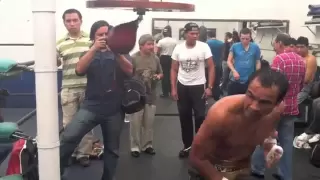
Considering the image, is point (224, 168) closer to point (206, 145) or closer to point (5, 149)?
point (206, 145)

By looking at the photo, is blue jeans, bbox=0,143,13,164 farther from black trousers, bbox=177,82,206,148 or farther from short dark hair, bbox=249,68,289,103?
black trousers, bbox=177,82,206,148

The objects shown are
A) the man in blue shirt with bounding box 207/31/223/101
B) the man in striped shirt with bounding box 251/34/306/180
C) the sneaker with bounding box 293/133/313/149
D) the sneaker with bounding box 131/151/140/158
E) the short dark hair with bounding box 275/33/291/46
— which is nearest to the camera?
the man in striped shirt with bounding box 251/34/306/180

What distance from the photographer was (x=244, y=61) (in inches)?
162

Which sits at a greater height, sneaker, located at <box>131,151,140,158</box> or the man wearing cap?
the man wearing cap

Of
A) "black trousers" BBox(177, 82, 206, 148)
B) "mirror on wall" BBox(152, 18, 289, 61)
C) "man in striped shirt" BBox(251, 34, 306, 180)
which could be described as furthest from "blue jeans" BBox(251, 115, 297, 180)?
"mirror on wall" BBox(152, 18, 289, 61)

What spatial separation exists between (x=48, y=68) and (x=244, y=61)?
9.73 feet

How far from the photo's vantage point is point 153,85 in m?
3.97

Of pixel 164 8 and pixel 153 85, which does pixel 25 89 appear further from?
pixel 164 8

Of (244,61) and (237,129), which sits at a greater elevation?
(244,61)

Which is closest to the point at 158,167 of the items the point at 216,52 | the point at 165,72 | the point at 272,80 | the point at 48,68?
the point at 272,80

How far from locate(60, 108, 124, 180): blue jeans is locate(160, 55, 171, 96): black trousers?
389 cm

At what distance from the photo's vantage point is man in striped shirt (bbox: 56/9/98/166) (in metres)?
3.08

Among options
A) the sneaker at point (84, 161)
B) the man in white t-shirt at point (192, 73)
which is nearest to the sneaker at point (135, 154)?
the sneaker at point (84, 161)

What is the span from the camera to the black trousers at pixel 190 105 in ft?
12.0
